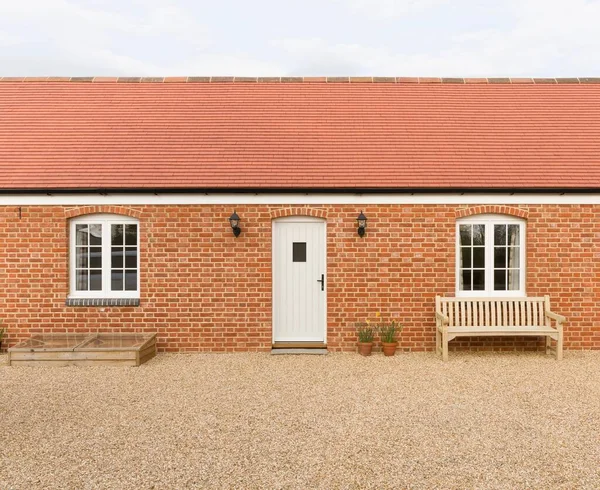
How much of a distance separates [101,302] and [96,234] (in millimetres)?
1370

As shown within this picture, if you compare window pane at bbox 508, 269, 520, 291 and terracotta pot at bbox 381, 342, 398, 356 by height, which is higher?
window pane at bbox 508, 269, 520, 291

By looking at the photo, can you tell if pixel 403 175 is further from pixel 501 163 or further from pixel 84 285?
pixel 84 285

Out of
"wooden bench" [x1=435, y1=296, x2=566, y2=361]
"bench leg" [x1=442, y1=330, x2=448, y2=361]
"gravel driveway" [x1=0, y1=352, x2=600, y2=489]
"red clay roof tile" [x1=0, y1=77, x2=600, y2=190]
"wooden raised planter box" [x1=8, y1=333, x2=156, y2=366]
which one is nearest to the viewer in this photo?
"gravel driveway" [x1=0, y1=352, x2=600, y2=489]

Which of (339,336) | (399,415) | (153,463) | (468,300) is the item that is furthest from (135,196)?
(468,300)

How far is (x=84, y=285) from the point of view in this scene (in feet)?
28.7

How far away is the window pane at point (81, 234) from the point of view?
869cm

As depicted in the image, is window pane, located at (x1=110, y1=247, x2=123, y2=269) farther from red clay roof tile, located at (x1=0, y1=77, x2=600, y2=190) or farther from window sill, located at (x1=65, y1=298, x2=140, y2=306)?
red clay roof tile, located at (x1=0, y1=77, x2=600, y2=190)

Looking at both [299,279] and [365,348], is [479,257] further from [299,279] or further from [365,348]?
[299,279]

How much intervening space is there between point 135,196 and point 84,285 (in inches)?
83.1

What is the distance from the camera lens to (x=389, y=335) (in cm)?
834

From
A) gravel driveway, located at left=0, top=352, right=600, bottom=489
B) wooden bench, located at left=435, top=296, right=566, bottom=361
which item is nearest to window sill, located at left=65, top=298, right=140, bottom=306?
gravel driveway, located at left=0, top=352, right=600, bottom=489

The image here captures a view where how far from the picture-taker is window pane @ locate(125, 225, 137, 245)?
870cm

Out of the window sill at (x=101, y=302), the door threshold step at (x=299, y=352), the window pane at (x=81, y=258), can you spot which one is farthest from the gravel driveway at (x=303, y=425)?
the window pane at (x=81, y=258)

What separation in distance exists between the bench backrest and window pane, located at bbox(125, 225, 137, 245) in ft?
20.0
